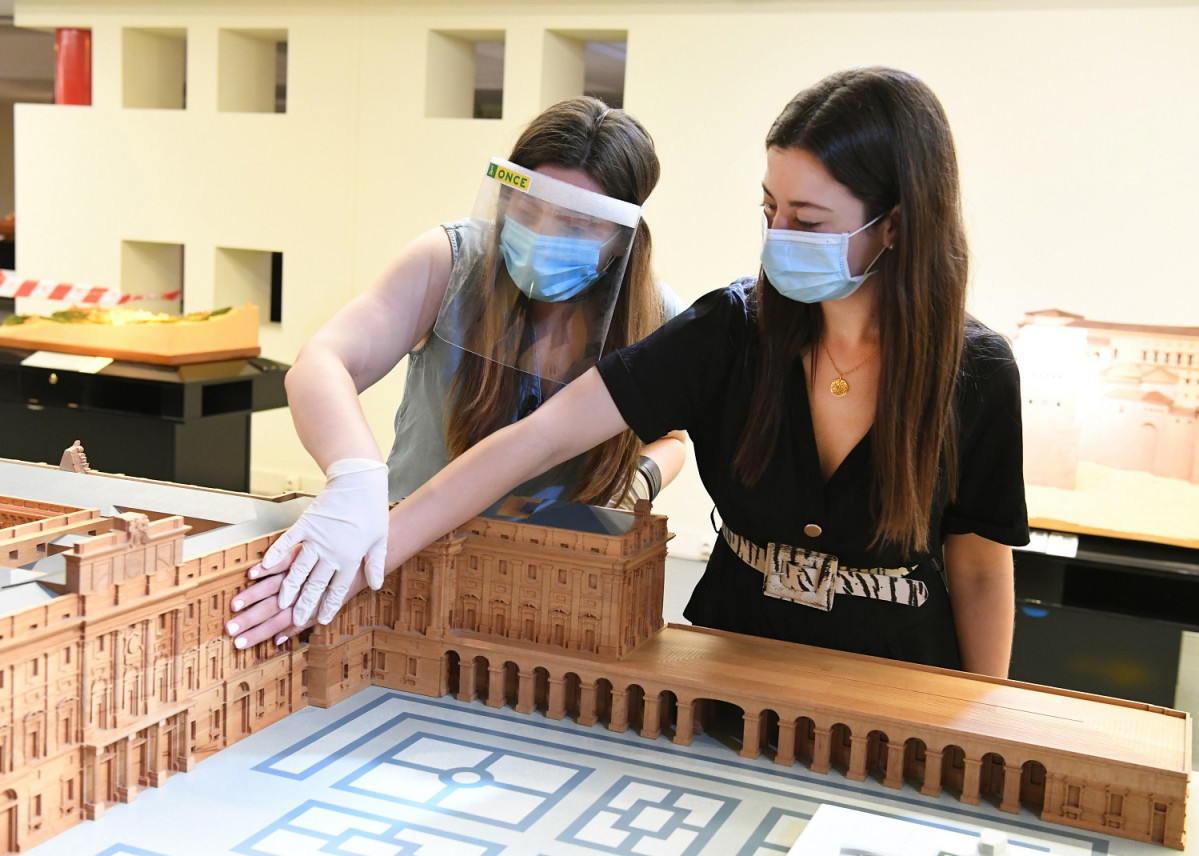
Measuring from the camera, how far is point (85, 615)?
133 centimetres

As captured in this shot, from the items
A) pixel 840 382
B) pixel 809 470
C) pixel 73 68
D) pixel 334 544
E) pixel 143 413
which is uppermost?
pixel 73 68

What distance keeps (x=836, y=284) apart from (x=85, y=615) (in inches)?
40.9

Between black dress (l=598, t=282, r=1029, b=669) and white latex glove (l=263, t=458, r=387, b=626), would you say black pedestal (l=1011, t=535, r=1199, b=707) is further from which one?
white latex glove (l=263, t=458, r=387, b=626)

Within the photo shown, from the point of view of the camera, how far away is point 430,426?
220cm

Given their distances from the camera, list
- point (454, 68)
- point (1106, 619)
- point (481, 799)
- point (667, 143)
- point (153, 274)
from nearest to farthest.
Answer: point (481, 799)
point (1106, 619)
point (667, 143)
point (454, 68)
point (153, 274)

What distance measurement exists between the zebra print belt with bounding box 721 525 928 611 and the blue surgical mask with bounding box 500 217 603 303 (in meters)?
0.54

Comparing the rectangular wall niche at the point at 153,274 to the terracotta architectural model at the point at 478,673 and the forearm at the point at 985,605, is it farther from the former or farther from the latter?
the forearm at the point at 985,605

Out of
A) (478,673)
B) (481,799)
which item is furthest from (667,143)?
(481,799)

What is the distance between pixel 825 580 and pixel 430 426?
2.62 ft

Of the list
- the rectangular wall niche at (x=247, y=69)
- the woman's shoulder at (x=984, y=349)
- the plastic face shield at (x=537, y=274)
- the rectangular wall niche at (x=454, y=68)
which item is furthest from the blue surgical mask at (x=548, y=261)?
the rectangular wall niche at (x=247, y=69)

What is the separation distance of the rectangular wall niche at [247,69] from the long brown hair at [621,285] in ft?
15.6

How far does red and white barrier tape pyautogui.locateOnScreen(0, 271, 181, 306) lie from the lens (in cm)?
596

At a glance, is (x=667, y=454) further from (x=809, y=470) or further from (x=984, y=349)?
(x=984, y=349)

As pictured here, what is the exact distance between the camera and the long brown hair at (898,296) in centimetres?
158
